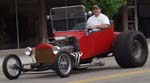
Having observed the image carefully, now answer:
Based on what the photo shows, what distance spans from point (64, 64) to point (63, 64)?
53 millimetres

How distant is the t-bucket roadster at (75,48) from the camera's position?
43.9ft

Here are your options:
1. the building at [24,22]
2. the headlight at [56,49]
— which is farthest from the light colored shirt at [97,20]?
the building at [24,22]

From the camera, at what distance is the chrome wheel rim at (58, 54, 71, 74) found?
13.1 metres

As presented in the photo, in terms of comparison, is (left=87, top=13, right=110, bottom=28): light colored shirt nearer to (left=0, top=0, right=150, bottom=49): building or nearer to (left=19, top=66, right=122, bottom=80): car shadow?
(left=19, top=66, right=122, bottom=80): car shadow

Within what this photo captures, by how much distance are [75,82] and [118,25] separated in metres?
19.6

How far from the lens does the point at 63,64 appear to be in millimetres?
13109

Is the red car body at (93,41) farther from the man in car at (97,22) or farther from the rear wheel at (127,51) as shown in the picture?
the rear wheel at (127,51)

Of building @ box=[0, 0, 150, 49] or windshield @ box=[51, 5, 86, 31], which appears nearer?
windshield @ box=[51, 5, 86, 31]

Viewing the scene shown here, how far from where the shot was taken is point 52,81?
1262 centimetres

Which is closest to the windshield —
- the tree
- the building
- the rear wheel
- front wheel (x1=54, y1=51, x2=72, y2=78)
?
the rear wheel

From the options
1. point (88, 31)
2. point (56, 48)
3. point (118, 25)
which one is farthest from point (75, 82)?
point (118, 25)

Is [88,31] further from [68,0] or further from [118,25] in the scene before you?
[118,25]

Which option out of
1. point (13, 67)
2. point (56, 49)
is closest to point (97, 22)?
point (56, 49)

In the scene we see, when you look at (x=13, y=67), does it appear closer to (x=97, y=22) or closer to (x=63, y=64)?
(x=63, y=64)
